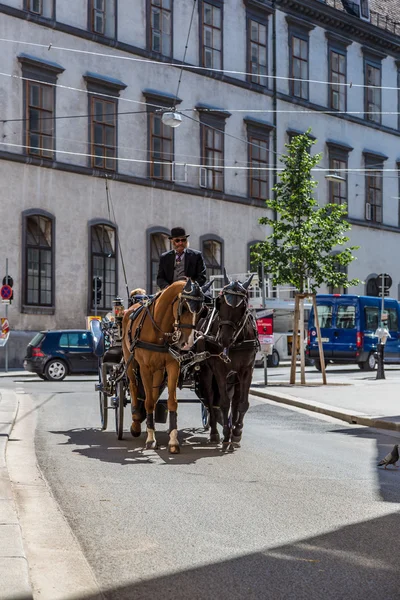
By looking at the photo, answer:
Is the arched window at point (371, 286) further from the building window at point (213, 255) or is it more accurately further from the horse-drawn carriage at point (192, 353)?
the horse-drawn carriage at point (192, 353)

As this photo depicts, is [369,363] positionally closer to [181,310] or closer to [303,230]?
[303,230]

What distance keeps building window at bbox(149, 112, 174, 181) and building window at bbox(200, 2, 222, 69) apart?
3.72m

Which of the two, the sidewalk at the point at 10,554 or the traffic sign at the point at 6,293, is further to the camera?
the traffic sign at the point at 6,293

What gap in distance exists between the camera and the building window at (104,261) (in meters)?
39.4

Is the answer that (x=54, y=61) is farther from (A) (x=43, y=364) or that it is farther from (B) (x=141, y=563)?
(B) (x=141, y=563)

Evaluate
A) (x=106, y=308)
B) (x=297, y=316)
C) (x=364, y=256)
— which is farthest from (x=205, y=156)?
(x=297, y=316)

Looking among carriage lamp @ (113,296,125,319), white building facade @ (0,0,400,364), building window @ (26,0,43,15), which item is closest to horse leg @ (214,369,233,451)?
carriage lamp @ (113,296,125,319)

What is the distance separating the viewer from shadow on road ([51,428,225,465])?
11.1 metres

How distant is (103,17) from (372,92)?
18141 millimetres

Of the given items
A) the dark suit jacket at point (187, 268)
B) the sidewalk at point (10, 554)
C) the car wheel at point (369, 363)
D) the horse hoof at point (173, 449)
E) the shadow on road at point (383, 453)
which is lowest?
the car wheel at point (369, 363)

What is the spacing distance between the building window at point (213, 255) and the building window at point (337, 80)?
1071 centimetres

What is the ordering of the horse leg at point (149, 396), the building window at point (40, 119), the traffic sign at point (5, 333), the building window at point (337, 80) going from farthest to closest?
the building window at point (337, 80) < the building window at point (40, 119) < the traffic sign at point (5, 333) < the horse leg at point (149, 396)

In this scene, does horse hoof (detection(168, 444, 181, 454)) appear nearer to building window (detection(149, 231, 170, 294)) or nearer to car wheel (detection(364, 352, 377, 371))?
car wheel (detection(364, 352, 377, 371))

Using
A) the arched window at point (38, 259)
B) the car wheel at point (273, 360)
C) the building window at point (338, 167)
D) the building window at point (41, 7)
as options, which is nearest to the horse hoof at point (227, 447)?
the arched window at point (38, 259)
